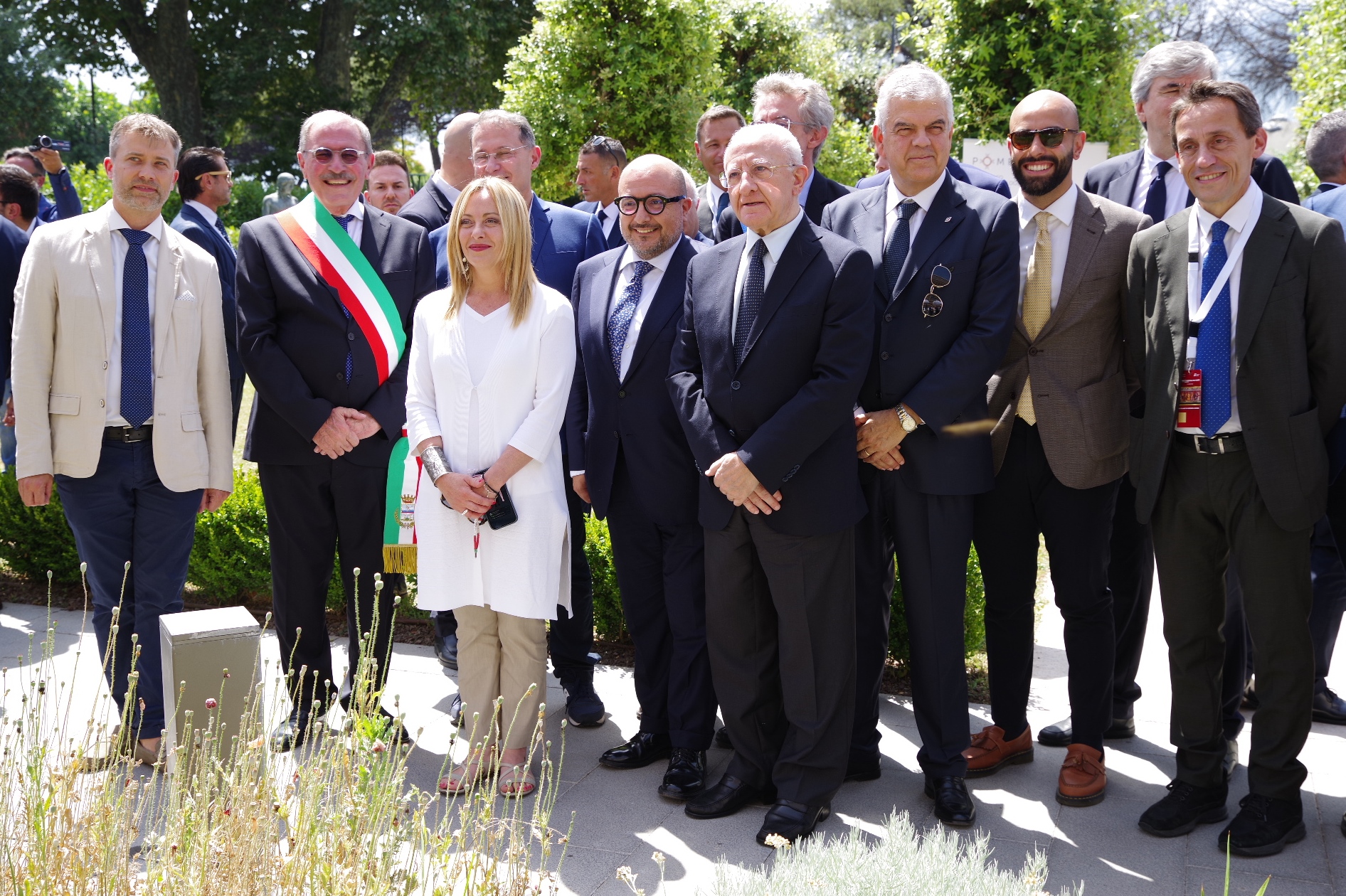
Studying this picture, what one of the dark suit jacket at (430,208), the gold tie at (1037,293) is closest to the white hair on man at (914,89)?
the gold tie at (1037,293)

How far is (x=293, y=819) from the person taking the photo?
3.24 meters

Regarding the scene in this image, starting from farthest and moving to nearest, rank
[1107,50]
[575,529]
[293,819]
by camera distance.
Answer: [1107,50] → [575,529] → [293,819]

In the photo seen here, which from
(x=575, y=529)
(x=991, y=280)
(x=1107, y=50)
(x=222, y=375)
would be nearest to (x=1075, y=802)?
(x=991, y=280)

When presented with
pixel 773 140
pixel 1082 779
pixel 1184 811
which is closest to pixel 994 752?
pixel 1082 779

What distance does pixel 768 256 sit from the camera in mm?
3947

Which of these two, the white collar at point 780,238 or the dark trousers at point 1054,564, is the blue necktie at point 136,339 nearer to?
the white collar at point 780,238

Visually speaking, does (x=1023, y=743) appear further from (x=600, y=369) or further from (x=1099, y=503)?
(x=600, y=369)

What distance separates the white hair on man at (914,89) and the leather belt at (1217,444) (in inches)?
55.4

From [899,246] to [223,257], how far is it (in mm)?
3432

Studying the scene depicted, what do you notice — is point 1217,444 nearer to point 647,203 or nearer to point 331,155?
point 647,203

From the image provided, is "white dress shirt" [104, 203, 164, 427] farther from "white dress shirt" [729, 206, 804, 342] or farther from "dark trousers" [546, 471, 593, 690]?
"white dress shirt" [729, 206, 804, 342]

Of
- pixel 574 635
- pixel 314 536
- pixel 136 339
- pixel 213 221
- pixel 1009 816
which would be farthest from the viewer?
pixel 213 221

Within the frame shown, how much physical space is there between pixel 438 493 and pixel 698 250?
1.40 metres

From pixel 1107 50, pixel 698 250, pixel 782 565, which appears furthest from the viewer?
pixel 1107 50
